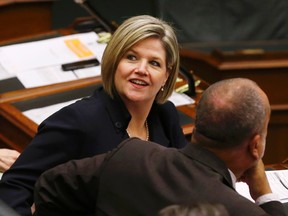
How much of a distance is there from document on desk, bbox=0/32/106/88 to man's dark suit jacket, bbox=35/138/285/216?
119cm

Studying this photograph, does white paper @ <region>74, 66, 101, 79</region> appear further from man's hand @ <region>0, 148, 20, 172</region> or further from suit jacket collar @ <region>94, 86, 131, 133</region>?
suit jacket collar @ <region>94, 86, 131, 133</region>

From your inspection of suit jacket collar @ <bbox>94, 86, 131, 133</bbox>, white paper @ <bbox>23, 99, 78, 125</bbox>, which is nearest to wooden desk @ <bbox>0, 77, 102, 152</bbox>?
white paper @ <bbox>23, 99, 78, 125</bbox>

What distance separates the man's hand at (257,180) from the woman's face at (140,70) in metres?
0.48

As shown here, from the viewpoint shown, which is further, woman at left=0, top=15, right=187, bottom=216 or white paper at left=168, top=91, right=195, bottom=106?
white paper at left=168, top=91, right=195, bottom=106

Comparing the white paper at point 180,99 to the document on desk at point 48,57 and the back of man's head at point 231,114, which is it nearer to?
the document on desk at point 48,57

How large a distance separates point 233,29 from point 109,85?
6.47ft

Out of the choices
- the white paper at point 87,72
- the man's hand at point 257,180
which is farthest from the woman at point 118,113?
the white paper at point 87,72

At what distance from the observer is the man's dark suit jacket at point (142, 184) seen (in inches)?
57.8

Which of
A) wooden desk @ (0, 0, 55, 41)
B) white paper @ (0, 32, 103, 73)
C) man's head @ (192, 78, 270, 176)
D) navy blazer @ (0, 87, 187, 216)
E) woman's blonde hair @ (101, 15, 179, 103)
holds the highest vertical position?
man's head @ (192, 78, 270, 176)

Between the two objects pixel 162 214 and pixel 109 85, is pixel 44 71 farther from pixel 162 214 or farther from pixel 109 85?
pixel 162 214

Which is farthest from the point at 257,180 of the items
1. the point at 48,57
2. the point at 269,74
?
the point at 269,74

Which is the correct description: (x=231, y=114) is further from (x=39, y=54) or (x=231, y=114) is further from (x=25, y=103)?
(x=39, y=54)

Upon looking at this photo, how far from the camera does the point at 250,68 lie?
135 inches

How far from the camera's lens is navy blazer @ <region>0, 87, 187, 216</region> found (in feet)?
6.28
